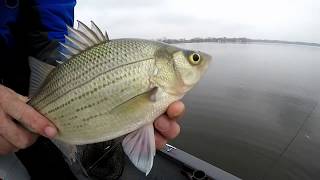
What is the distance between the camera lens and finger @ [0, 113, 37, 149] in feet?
6.86

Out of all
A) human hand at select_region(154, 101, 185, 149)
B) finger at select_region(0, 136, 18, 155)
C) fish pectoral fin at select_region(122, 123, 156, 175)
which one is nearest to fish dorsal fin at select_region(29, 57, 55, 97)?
finger at select_region(0, 136, 18, 155)

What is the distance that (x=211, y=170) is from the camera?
458 centimetres

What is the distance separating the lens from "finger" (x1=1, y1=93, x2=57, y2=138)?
2.07 m

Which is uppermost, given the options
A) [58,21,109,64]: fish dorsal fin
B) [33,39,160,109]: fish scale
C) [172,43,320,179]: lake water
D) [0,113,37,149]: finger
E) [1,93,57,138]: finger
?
[58,21,109,64]: fish dorsal fin

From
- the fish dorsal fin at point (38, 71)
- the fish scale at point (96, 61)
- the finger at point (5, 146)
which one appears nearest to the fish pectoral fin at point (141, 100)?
the fish scale at point (96, 61)

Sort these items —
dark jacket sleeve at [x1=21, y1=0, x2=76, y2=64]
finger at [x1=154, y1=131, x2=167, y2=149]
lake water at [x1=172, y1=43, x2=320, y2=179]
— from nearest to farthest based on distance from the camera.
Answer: finger at [x1=154, y1=131, x2=167, y2=149] → dark jacket sleeve at [x1=21, y1=0, x2=76, y2=64] → lake water at [x1=172, y1=43, x2=320, y2=179]

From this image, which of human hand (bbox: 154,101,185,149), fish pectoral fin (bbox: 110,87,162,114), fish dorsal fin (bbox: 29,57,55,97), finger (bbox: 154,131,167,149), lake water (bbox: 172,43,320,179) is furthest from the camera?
lake water (bbox: 172,43,320,179)

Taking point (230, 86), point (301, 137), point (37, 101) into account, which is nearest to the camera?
point (37, 101)

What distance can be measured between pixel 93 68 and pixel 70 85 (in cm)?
22

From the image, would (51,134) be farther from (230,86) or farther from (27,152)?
(230,86)

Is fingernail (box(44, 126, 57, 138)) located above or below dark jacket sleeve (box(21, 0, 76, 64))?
below

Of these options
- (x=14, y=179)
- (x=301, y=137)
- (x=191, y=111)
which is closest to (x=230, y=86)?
(x=191, y=111)

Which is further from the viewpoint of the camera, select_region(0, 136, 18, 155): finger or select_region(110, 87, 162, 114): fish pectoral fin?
select_region(0, 136, 18, 155): finger

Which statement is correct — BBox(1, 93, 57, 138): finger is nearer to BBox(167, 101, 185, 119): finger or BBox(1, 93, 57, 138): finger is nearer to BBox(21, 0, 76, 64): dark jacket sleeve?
BBox(167, 101, 185, 119): finger
